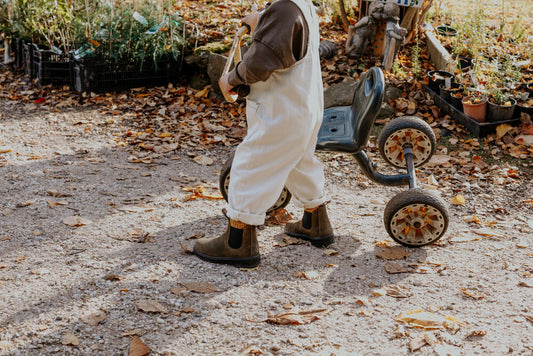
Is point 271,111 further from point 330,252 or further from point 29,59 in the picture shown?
point 29,59

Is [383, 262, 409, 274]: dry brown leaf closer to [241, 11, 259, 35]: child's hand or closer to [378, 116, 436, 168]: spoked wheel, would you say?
[378, 116, 436, 168]: spoked wheel

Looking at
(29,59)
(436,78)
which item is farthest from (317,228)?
(29,59)

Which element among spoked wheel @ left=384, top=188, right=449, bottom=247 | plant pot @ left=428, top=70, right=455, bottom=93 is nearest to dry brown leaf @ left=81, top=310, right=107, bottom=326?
spoked wheel @ left=384, top=188, right=449, bottom=247

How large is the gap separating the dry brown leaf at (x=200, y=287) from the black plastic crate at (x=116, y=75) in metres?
4.07

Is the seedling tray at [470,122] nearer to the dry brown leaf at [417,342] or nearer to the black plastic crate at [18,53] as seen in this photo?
the dry brown leaf at [417,342]

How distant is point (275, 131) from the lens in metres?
3.05

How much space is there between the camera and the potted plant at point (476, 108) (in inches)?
215

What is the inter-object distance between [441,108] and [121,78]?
3.49m

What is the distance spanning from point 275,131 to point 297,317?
0.93 m

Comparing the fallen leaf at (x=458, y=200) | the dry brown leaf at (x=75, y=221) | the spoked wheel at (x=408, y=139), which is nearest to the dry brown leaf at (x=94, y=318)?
the dry brown leaf at (x=75, y=221)

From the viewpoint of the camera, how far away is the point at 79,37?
6.80 m

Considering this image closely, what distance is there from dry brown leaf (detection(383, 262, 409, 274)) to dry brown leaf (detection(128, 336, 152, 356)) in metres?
1.48

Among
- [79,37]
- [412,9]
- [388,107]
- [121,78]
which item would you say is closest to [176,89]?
[121,78]

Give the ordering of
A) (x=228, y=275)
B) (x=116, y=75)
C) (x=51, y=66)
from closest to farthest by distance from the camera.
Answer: (x=228, y=275), (x=116, y=75), (x=51, y=66)
